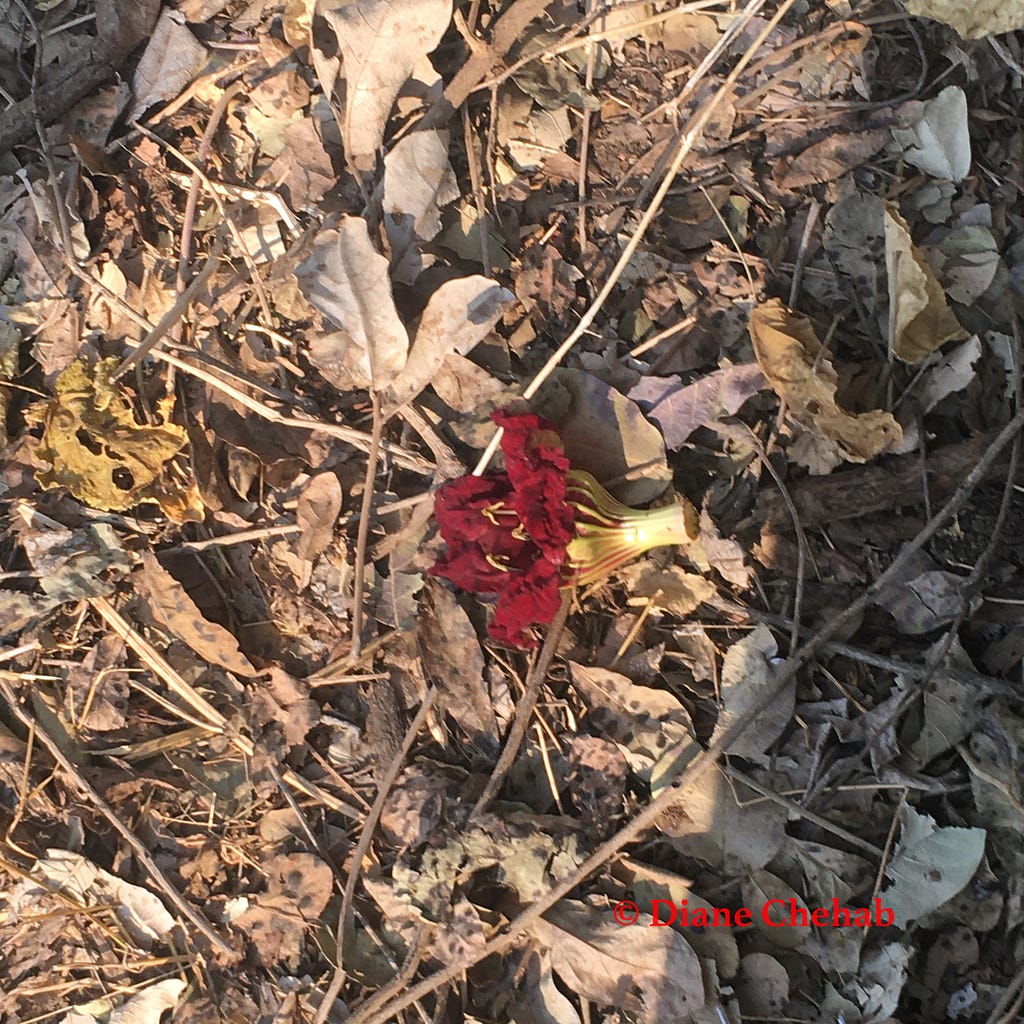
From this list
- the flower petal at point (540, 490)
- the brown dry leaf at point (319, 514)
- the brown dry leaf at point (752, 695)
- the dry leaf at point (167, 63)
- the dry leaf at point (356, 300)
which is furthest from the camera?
the dry leaf at point (167, 63)

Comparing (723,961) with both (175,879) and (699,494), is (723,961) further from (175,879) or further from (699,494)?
(175,879)

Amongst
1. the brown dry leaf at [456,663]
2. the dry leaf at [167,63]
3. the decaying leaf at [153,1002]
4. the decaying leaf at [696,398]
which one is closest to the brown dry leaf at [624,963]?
the brown dry leaf at [456,663]

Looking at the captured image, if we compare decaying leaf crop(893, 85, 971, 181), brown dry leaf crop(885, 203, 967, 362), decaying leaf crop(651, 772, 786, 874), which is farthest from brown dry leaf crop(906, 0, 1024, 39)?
decaying leaf crop(651, 772, 786, 874)

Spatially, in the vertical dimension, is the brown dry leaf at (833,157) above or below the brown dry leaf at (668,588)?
above

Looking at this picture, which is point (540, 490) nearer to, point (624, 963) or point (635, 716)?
point (635, 716)

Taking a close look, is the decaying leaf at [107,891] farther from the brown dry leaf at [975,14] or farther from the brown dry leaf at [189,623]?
the brown dry leaf at [975,14]

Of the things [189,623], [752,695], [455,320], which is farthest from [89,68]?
[752,695]
